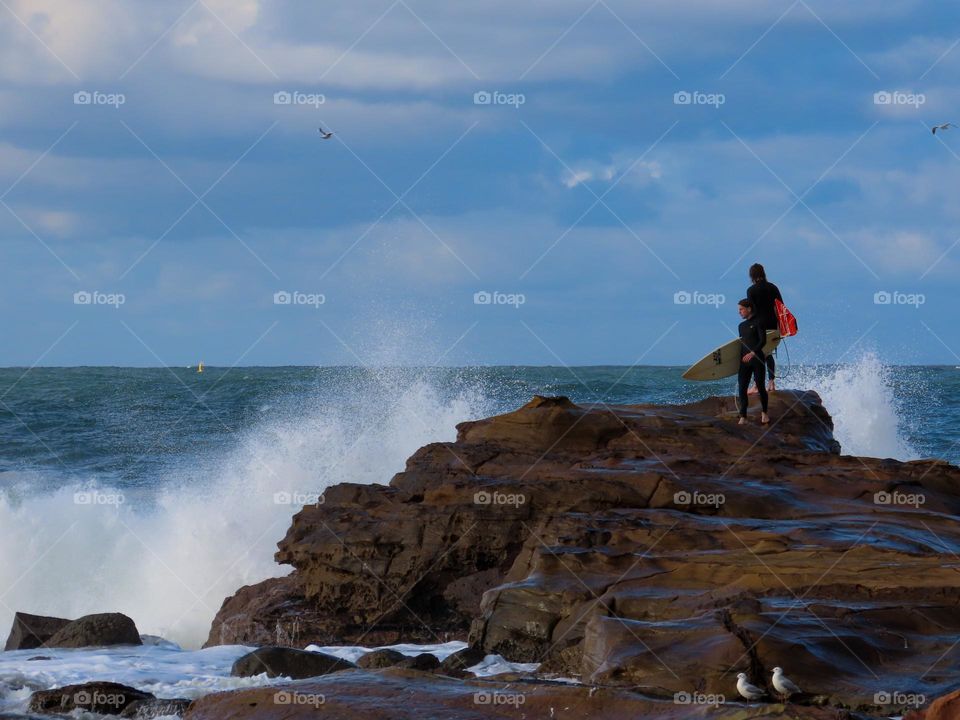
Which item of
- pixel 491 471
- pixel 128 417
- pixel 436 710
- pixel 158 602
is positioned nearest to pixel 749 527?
pixel 491 471

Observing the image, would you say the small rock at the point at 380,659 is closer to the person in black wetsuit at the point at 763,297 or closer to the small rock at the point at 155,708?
the small rock at the point at 155,708

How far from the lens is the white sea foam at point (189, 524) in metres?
14.3

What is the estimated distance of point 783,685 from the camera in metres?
5.87

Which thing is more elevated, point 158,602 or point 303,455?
point 303,455

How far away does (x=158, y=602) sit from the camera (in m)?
14.3

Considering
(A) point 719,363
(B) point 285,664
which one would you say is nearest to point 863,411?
(A) point 719,363

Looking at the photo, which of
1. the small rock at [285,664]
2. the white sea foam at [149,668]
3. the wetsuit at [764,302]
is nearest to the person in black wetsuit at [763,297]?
the wetsuit at [764,302]

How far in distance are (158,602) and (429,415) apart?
5829mm

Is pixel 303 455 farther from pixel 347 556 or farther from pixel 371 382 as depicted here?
pixel 347 556

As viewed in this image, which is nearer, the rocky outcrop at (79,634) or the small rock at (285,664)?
the small rock at (285,664)

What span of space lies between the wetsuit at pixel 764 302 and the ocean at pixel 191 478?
6018 mm

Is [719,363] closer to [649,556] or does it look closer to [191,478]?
[649,556]

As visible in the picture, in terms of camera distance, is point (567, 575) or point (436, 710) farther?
point (567, 575)

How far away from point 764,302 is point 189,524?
8058mm
